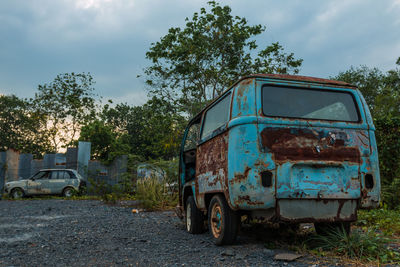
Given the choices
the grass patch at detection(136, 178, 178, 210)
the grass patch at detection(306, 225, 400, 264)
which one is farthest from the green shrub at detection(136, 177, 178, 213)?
the grass patch at detection(306, 225, 400, 264)

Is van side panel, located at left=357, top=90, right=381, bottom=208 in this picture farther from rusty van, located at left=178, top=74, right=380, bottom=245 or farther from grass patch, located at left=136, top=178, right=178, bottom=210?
grass patch, located at left=136, top=178, right=178, bottom=210

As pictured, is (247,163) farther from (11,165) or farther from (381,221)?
(11,165)

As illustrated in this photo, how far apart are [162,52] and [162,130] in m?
4.77

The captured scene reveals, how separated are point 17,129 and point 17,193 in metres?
25.6

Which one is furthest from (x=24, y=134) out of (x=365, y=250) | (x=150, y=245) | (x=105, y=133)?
(x=365, y=250)

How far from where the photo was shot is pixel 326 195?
3789 mm

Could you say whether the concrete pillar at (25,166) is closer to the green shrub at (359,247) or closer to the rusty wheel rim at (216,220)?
the rusty wheel rim at (216,220)

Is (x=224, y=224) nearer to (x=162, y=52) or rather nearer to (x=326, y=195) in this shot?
(x=326, y=195)

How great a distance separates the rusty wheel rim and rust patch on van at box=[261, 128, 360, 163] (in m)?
1.24

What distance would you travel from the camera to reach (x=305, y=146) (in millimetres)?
3902

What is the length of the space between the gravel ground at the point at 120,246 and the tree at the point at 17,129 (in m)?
31.3

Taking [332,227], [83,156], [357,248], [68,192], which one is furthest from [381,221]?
[83,156]

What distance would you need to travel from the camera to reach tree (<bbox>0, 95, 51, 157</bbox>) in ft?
118

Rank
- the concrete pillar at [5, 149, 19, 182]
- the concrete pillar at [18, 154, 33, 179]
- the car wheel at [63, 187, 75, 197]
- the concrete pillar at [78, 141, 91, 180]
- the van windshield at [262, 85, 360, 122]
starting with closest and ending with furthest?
the van windshield at [262, 85, 360, 122] → the car wheel at [63, 187, 75, 197] → the concrete pillar at [78, 141, 91, 180] → the concrete pillar at [5, 149, 19, 182] → the concrete pillar at [18, 154, 33, 179]
